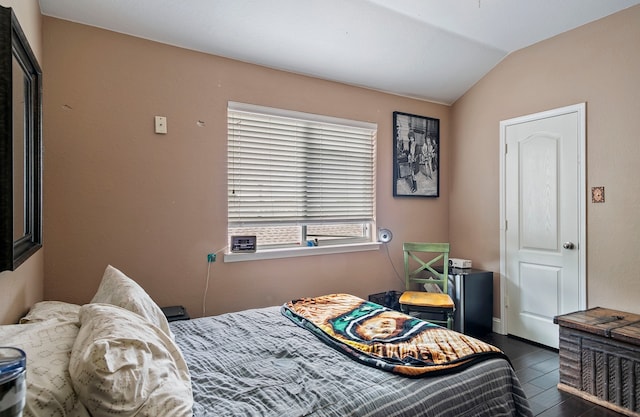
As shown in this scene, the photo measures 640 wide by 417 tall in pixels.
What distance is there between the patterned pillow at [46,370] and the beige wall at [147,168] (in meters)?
1.32

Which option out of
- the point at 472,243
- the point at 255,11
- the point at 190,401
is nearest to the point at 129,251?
the point at 190,401

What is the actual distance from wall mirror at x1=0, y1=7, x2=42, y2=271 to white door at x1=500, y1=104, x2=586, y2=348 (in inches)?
147

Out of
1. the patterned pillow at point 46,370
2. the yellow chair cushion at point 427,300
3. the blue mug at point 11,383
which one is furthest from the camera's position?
the yellow chair cushion at point 427,300

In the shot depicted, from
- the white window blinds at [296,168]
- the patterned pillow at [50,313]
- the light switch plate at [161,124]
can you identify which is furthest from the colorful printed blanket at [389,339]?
the light switch plate at [161,124]

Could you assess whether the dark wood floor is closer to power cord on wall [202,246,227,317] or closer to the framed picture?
the framed picture

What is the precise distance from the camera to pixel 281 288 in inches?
122

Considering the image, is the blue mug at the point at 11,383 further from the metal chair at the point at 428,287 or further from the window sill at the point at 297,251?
the metal chair at the point at 428,287

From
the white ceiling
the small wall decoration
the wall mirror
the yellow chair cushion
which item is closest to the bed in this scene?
the wall mirror

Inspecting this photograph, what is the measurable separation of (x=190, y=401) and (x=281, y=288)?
6.58 feet

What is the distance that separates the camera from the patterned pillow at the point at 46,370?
2.89ft

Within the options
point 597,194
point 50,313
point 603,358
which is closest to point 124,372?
point 50,313

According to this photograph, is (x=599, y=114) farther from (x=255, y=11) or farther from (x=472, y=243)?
(x=255, y=11)

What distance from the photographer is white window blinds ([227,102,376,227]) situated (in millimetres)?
2961

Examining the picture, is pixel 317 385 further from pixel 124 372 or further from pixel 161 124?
pixel 161 124
